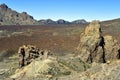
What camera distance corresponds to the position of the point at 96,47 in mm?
42062

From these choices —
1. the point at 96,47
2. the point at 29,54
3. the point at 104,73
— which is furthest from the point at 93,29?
the point at 104,73

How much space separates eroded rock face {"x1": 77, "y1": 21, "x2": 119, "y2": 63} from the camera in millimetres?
40281

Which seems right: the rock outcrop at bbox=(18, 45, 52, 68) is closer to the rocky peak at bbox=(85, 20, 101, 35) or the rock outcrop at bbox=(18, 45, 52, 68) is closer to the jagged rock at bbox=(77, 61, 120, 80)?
the rocky peak at bbox=(85, 20, 101, 35)

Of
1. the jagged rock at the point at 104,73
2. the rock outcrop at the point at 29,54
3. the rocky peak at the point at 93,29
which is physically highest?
the rocky peak at the point at 93,29

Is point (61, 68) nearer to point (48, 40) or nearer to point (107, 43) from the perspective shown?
point (107, 43)

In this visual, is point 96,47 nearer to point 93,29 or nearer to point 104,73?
point 93,29

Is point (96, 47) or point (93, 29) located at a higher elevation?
point (93, 29)

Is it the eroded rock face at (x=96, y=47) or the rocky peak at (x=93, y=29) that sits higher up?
the rocky peak at (x=93, y=29)

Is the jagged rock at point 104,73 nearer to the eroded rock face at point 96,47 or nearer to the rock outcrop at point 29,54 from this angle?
the rock outcrop at point 29,54

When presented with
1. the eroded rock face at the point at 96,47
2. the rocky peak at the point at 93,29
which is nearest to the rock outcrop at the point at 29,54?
the eroded rock face at the point at 96,47

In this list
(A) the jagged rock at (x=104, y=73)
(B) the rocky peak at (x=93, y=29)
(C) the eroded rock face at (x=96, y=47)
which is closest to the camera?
(A) the jagged rock at (x=104, y=73)

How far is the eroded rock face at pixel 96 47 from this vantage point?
4028cm

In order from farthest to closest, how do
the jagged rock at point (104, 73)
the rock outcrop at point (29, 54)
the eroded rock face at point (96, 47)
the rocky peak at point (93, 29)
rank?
the rocky peak at point (93, 29) < the eroded rock face at point (96, 47) < the rock outcrop at point (29, 54) < the jagged rock at point (104, 73)

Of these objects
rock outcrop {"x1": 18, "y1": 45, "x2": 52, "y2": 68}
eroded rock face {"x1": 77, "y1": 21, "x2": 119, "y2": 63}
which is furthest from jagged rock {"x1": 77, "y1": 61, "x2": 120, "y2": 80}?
eroded rock face {"x1": 77, "y1": 21, "x2": 119, "y2": 63}
